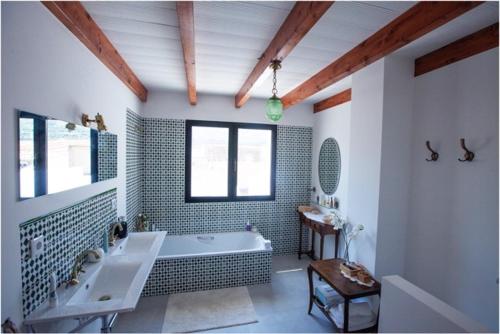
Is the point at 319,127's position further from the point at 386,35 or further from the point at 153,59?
the point at 153,59

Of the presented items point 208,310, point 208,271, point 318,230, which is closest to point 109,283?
point 208,310

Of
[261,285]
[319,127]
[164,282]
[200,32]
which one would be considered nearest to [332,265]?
[261,285]

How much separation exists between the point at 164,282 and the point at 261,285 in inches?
46.5

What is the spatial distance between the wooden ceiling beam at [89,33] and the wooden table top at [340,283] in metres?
2.68

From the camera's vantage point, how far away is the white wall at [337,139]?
298 cm

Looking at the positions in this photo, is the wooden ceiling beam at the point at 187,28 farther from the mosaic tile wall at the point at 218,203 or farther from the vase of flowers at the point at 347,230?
the vase of flowers at the point at 347,230

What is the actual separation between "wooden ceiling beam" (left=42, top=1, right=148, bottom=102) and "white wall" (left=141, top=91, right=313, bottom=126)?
2.82 feet

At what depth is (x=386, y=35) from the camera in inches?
61.5

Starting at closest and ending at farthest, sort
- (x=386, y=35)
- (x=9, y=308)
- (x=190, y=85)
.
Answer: (x=9, y=308) < (x=386, y=35) < (x=190, y=85)

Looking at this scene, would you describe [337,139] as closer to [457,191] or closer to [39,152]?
[457,191]

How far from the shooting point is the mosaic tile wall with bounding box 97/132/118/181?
194 cm

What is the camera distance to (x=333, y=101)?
3271 millimetres

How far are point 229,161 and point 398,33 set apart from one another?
2623 mm

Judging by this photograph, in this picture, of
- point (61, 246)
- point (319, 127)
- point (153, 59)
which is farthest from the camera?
point (319, 127)
